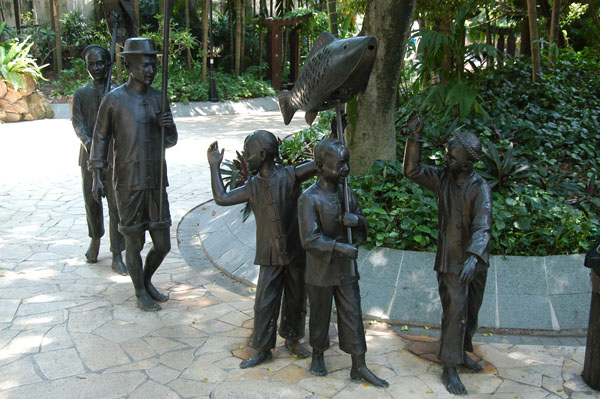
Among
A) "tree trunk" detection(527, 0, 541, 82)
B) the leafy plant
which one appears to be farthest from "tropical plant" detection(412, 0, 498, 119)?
the leafy plant

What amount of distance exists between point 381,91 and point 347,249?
11.9 ft

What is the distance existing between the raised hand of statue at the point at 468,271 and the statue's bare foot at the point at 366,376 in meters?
0.89

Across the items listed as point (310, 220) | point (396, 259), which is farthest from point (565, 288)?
point (310, 220)

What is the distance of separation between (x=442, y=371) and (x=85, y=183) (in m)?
4.20

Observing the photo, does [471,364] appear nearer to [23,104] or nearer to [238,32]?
[23,104]

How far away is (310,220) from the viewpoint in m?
3.89

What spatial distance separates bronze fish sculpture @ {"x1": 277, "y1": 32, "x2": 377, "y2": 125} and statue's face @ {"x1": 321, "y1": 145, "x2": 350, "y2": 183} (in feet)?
1.26

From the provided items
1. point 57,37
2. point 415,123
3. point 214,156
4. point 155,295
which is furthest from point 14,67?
point 415,123

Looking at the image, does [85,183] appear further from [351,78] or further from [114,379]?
[351,78]

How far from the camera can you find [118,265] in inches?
247

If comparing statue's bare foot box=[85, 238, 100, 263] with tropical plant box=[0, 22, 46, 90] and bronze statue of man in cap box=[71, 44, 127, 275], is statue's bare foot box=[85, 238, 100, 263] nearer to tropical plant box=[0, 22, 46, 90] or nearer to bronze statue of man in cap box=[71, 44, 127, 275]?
bronze statue of man in cap box=[71, 44, 127, 275]

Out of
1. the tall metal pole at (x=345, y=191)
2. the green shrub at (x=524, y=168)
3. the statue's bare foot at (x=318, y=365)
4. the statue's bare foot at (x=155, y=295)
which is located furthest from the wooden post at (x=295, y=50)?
the statue's bare foot at (x=318, y=365)

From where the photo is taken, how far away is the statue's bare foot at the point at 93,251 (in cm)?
649

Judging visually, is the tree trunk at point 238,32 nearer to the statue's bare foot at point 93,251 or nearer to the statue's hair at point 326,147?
the statue's bare foot at point 93,251
